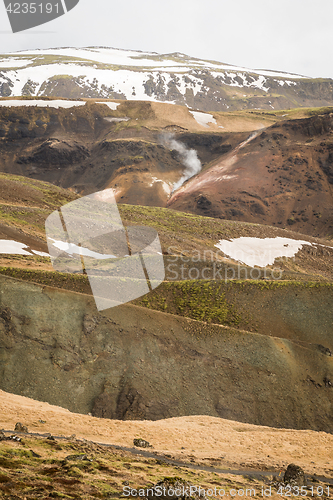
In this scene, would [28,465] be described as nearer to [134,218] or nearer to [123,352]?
[123,352]

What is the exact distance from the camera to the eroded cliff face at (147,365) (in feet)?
59.4

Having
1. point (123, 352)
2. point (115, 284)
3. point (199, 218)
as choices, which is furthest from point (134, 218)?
point (123, 352)

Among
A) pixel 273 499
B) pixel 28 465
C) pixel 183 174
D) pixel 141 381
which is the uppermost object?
pixel 28 465

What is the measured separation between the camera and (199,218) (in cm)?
4888

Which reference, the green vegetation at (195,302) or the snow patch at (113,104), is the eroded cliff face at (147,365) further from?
the snow patch at (113,104)

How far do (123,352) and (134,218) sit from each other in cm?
2567

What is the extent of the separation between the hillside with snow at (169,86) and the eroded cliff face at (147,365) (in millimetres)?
141610

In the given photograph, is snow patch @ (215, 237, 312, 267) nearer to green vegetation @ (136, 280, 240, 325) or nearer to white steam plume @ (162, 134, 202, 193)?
green vegetation @ (136, 280, 240, 325)

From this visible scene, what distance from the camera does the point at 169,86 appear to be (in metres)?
159

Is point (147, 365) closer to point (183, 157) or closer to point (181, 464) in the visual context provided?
point (181, 464)

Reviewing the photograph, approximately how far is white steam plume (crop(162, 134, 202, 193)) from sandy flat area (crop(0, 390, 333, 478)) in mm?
60441

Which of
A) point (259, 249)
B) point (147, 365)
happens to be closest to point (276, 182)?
point (259, 249)

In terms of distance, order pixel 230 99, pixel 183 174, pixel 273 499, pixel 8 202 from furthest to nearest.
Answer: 1. pixel 230 99
2. pixel 183 174
3. pixel 8 202
4. pixel 273 499

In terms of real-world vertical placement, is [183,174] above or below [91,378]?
below
